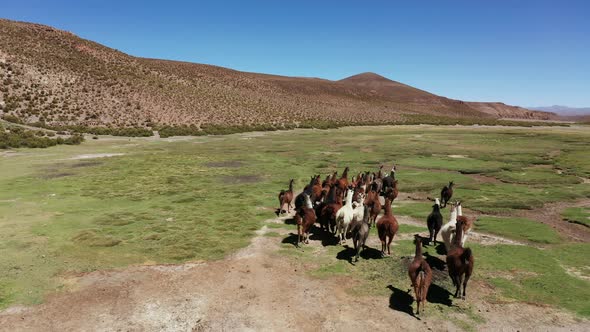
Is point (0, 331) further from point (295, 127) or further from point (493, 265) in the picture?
point (295, 127)

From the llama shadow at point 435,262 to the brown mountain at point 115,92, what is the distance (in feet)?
193

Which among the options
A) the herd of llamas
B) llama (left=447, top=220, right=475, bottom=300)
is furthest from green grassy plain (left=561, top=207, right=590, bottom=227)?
llama (left=447, top=220, right=475, bottom=300)

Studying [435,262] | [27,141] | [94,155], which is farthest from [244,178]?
[27,141]

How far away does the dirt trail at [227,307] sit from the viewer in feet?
24.2

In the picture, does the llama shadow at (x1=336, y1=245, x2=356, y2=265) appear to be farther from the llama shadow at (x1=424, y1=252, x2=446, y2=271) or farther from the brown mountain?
the brown mountain

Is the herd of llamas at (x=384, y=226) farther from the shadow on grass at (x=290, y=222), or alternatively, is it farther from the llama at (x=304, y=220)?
the shadow on grass at (x=290, y=222)

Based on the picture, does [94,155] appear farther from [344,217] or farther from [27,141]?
[344,217]

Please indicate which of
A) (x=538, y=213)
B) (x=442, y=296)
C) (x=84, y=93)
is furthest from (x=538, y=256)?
(x=84, y=93)

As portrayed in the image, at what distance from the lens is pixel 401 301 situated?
8273 mm

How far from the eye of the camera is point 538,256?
10.5 m

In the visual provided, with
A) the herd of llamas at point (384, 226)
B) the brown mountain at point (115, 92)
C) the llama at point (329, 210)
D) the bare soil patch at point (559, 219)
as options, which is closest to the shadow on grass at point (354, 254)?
the herd of llamas at point (384, 226)

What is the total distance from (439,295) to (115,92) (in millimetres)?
75961

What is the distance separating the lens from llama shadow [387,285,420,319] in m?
7.93

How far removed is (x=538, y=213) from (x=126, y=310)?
49.1 feet
